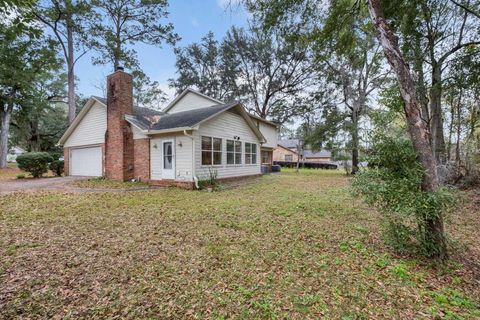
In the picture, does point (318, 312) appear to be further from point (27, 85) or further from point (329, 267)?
point (27, 85)

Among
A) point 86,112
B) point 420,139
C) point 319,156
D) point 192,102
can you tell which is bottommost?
point 420,139

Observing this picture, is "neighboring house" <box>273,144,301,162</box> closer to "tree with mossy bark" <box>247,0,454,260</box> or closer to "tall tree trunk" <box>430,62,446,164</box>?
"tall tree trunk" <box>430,62,446,164</box>

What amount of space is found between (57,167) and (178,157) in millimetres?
10142

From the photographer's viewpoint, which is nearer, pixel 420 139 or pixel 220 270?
pixel 220 270


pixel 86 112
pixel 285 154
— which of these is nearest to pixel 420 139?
pixel 86 112

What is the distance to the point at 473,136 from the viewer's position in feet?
36.5

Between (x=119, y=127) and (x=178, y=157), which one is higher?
(x=119, y=127)

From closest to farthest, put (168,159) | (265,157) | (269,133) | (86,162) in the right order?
(168,159)
(86,162)
(269,133)
(265,157)

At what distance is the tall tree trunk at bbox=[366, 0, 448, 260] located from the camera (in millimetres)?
3439

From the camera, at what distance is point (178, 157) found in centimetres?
1051

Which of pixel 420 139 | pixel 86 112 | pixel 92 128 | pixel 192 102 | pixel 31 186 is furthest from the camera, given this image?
pixel 192 102

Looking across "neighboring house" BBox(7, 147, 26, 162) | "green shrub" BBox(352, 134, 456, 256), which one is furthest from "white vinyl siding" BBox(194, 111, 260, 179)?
"neighboring house" BBox(7, 147, 26, 162)

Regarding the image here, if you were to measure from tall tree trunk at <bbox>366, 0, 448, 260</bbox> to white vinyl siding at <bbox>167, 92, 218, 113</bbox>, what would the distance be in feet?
52.2

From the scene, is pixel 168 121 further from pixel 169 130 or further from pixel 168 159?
pixel 168 159
